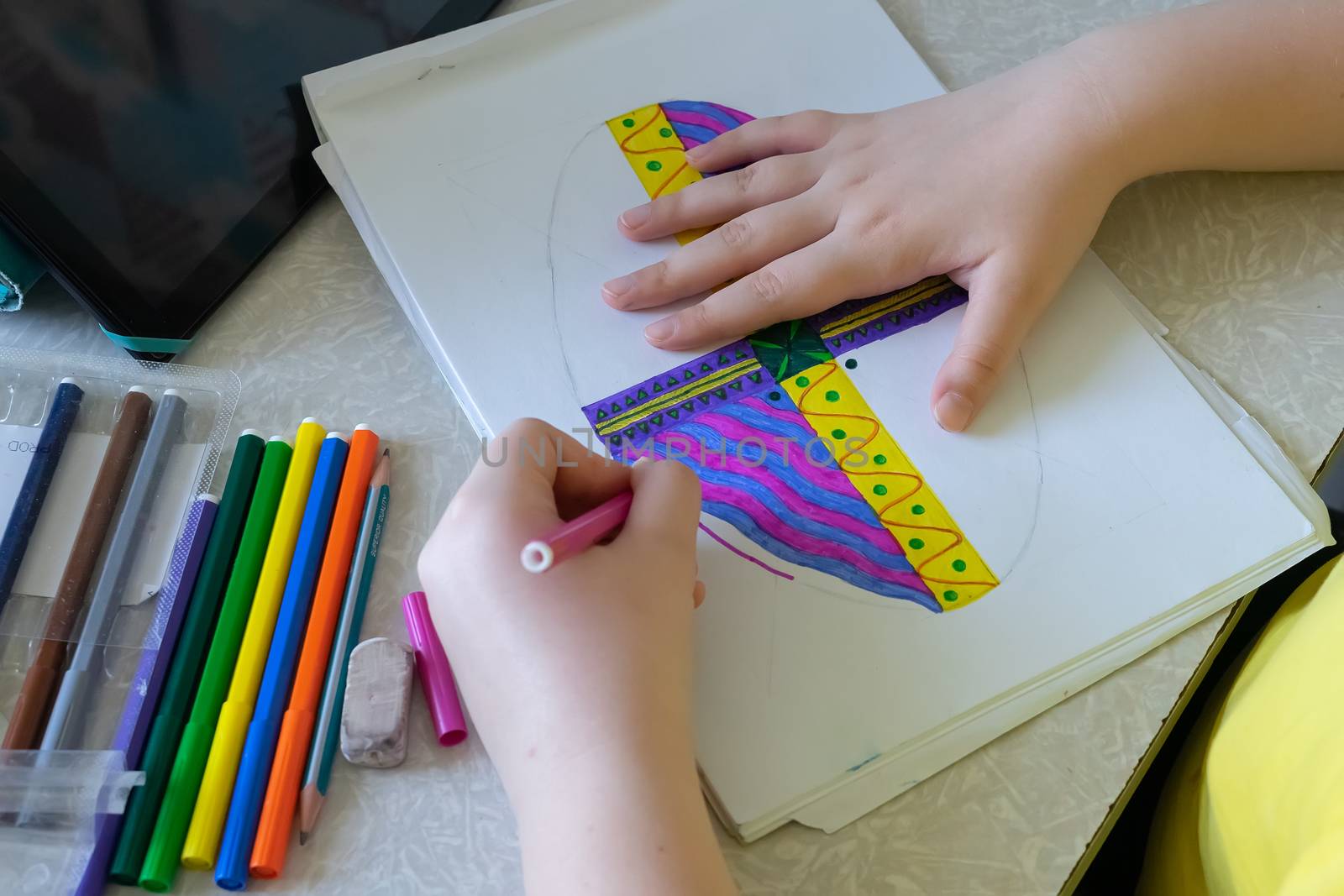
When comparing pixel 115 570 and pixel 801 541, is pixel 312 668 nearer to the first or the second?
pixel 115 570

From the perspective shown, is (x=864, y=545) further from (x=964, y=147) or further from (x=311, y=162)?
(x=311, y=162)

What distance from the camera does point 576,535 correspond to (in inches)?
15.8

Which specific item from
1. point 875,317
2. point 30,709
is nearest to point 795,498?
point 875,317

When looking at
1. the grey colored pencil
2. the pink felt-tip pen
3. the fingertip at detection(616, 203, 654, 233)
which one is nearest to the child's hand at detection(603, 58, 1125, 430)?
the fingertip at detection(616, 203, 654, 233)

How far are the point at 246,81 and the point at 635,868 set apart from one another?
44 centimetres

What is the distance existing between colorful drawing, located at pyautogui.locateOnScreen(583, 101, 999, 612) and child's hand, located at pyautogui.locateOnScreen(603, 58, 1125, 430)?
17 mm

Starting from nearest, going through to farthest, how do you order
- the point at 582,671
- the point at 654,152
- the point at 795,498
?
the point at 582,671 < the point at 795,498 < the point at 654,152

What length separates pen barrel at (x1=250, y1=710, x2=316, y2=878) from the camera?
389 mm

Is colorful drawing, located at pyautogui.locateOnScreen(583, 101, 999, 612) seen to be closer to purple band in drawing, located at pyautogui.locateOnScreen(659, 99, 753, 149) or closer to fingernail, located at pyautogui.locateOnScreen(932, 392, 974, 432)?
fingernail, located at pyautogui.locateOnScreen(932, 392, 974, 432)

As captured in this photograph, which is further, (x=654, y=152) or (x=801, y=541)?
(x=654, y=152)

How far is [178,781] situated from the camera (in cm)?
40

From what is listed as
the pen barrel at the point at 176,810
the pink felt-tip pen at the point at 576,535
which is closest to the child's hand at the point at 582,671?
the pink felt-tip pen at the point at 576,535

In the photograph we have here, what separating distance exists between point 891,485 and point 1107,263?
0.69ft

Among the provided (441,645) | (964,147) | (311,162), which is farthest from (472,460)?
(964,147)
